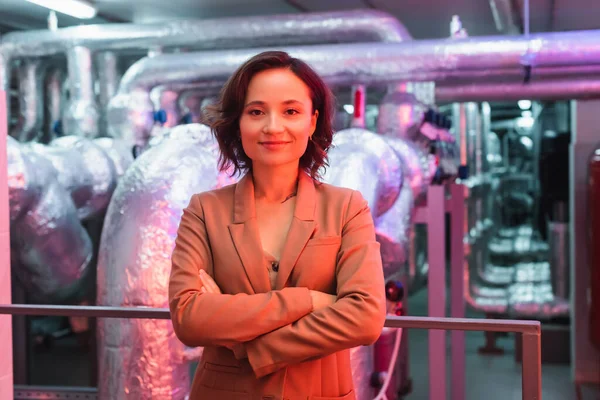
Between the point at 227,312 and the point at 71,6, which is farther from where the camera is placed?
the point at 71,6

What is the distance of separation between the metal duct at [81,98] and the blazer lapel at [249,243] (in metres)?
3.03

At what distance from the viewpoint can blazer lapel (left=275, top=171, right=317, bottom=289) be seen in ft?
3.65

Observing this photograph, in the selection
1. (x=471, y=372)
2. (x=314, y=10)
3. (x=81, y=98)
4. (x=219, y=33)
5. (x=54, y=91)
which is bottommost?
(x=471, y=372)

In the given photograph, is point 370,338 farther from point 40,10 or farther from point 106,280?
point 40,10

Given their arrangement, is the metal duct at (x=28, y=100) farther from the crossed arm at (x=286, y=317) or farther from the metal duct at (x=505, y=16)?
the crossed arm at (x=286, y=317)

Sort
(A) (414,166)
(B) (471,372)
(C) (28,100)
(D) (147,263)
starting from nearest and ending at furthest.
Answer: (D) (147,263)
(A) (414,166)
(C) (28,100)
(B) (471,372)

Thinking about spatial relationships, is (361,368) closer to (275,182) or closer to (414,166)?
(414,166)

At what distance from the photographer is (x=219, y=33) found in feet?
12.3

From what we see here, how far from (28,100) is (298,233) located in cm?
348

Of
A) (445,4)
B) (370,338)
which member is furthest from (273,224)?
(445,4)

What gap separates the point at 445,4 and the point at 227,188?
334cm

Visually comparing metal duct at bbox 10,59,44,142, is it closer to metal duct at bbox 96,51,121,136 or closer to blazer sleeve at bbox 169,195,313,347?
metal duct at bbox 96,51,121,136

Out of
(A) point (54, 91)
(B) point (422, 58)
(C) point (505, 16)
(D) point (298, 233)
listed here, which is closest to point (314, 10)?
(C) point (505, 16)

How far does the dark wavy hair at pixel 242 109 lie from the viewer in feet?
3.73
